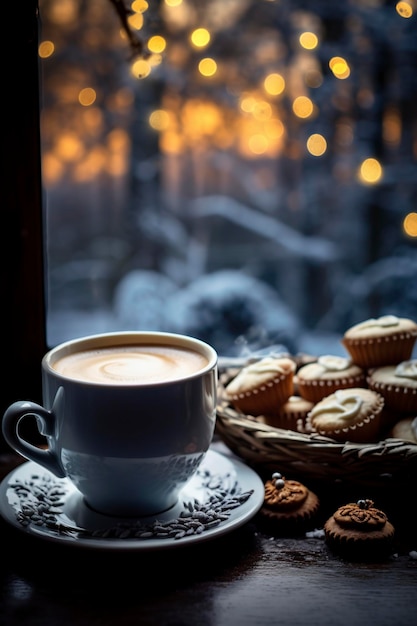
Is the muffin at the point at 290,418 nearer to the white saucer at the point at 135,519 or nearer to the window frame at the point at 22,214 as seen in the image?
the white saucer at the point at 135,519

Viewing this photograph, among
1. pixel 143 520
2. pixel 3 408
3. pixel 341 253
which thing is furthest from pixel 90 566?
pixel 341 253

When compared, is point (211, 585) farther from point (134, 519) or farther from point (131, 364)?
point (131, 364)

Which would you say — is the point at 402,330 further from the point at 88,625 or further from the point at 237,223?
the point at 237,223

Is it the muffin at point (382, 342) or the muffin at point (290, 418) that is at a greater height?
the muffin at point (382, 342)

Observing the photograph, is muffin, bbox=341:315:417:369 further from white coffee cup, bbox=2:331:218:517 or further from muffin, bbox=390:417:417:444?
white coffee cup, bbox=2:331:218:517

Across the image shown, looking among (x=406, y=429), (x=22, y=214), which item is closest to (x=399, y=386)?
(x=406, y=429)

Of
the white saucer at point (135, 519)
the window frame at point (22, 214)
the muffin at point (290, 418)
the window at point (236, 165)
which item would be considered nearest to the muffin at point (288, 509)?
the white saucer at point (135, 519)
